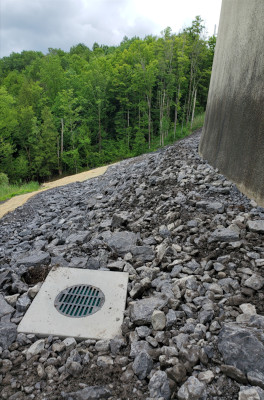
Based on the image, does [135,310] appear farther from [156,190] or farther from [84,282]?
[156,190]

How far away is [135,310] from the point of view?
9.21 feet

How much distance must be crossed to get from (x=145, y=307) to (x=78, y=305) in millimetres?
773

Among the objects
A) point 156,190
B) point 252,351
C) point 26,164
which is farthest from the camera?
point 26,164

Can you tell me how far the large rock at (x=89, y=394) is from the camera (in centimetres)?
197

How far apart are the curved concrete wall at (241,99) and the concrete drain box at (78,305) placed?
2756mm

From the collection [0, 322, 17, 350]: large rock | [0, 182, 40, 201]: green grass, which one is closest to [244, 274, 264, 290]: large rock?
[0, 322, 17, 350]: large rock

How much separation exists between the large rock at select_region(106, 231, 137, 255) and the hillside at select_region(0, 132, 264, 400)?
0.02 m

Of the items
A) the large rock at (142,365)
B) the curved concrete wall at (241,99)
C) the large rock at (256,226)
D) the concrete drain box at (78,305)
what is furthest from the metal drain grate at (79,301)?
the curved concrete wall at (241,99)

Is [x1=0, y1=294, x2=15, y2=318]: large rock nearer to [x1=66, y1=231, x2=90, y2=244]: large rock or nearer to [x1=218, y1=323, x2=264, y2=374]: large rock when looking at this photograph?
[x1=66, y1=231, x2=90, y2=244]: large rock

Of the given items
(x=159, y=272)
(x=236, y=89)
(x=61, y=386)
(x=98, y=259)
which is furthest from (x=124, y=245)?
(x=236, y=89)

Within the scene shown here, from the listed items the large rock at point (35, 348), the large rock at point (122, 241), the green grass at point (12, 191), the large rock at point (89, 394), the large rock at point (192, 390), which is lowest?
the green grass at point (12, 191)

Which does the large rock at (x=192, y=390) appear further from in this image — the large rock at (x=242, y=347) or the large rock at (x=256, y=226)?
the large rock at (x=256, y=226)

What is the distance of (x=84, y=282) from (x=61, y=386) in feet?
4.48

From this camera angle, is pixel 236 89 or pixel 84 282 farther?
pixel 236 89
